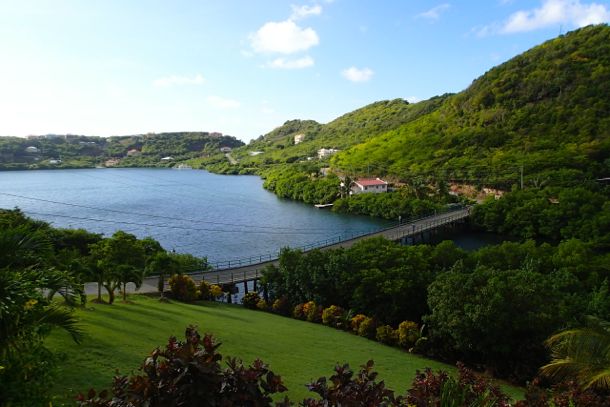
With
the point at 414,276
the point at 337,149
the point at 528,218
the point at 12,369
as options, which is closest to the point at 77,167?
the point at 337,149

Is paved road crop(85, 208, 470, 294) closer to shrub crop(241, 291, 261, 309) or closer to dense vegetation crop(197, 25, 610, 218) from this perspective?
shrub crop(241, 291, 261, 309)

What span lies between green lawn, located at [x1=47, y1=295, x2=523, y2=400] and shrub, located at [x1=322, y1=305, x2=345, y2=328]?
107 cm

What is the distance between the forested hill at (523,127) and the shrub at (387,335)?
6087 cm

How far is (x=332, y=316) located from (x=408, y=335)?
4825mm

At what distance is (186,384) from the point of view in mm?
4414

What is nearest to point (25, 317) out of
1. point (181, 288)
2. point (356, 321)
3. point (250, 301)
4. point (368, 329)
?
point (368, 329)

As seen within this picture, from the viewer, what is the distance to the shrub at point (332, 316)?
25672 mm

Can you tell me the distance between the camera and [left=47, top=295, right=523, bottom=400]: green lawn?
1244 centimetres

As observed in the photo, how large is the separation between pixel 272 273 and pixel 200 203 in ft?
214

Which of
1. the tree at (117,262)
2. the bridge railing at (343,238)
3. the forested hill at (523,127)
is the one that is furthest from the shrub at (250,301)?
the forested hill at (523,127)

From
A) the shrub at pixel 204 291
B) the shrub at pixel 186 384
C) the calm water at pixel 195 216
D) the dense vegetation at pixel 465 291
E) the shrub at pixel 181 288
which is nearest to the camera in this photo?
the shrub at pixel 186 384

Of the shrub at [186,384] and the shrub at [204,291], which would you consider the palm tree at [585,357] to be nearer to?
the shrub at [186,384]

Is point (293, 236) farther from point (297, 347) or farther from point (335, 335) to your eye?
point (297, 347)

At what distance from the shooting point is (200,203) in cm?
9288
